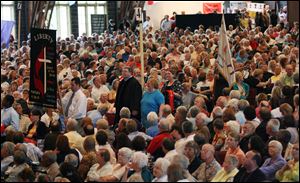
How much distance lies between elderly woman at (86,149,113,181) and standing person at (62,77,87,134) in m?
4.25

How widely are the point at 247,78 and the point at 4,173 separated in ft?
22.1

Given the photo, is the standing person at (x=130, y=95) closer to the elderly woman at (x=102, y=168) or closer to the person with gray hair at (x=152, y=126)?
the person with gray hair at (x=152, y=126)

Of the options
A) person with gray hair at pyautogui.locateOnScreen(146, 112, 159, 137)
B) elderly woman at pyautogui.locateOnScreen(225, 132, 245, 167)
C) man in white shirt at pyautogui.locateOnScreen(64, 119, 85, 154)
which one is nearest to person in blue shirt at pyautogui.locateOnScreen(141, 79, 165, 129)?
person with gray hair at pyautogui.locateOnScreen(146, 112, 159, 137)

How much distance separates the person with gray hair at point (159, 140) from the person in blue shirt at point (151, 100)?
8.69ft

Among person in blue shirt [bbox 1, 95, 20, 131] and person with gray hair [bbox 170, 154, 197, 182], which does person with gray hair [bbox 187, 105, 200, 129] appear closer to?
person in blue shirt [bbox 1, 95, 20, 131]

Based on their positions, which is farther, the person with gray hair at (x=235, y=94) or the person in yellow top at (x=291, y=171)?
the person with gray hair at (x=235, y=94)

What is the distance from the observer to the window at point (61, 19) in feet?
141

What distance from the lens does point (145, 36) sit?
3011 centimetres

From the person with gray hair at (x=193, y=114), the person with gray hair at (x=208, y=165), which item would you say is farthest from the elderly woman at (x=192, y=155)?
the person with gray hair at (x=193, y=114)

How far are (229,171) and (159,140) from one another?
2.12 meters

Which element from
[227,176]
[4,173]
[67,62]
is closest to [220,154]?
[227,176]

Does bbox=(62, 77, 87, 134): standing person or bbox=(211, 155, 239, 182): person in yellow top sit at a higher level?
bbox=(62, 77, 87, 134): standing person

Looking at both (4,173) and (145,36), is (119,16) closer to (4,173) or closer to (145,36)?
(145,36)

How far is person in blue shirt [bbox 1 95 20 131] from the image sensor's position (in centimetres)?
1587
